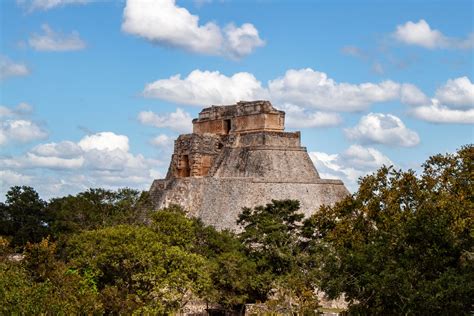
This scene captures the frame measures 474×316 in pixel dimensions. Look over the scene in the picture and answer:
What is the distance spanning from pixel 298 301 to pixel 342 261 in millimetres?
3621

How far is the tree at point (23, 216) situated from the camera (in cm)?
4288

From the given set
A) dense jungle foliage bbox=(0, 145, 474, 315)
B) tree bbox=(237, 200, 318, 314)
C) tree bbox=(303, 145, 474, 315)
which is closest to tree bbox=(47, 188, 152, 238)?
dense jungle foliage bbox=(0, 145, 474, 315)

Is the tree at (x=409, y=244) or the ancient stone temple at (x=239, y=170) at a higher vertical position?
the ancient stone temple at (x=239, y=170)

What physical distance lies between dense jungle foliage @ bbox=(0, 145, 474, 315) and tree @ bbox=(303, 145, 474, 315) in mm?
33

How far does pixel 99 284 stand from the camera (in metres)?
29.4

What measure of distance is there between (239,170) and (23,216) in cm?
1157

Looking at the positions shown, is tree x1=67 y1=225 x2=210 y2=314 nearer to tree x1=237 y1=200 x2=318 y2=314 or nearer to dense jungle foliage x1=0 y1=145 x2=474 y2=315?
dense jungle foliage x1=0 y1=145 x2=474 y2=315

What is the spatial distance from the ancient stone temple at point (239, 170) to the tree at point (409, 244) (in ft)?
46.0

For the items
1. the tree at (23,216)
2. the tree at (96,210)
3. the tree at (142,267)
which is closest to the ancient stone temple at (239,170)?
the tree at (96,210)

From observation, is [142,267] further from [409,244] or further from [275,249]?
[409,244]

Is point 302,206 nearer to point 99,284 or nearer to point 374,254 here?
point 99,284

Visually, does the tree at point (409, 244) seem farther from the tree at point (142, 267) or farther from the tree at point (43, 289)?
the tree at point (43, 289)

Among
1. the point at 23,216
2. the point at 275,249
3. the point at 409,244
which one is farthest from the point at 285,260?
the point at 23,216

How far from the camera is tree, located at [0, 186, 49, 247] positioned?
141 feet
